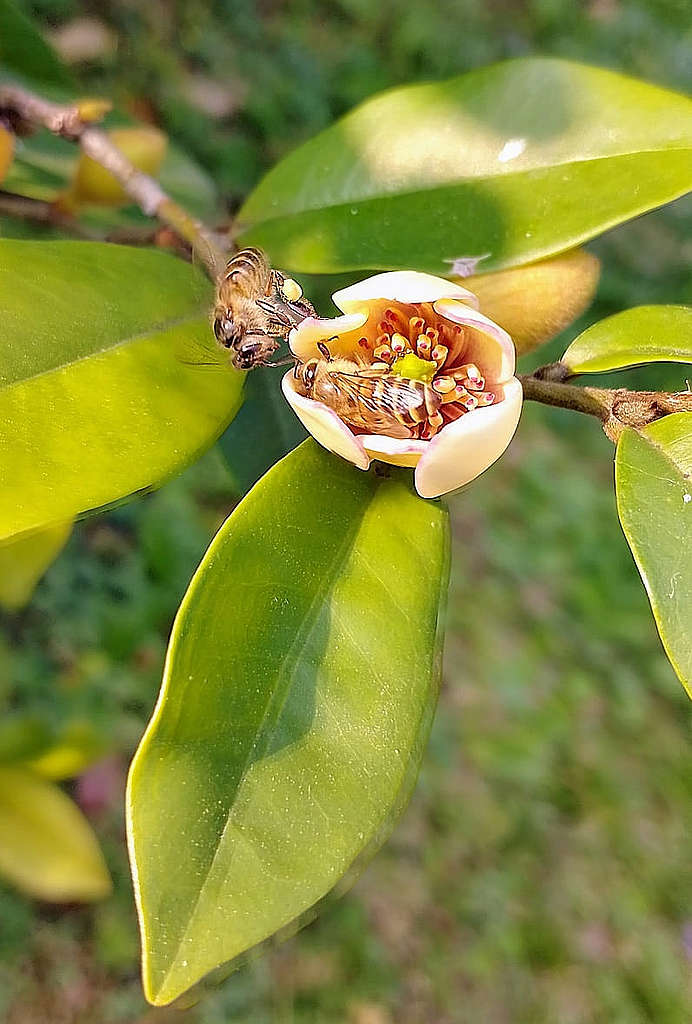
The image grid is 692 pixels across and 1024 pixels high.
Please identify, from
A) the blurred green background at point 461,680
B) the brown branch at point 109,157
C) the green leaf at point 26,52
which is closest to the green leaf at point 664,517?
the brown branch at point 109,157

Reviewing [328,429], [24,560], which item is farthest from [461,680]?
[328,429]

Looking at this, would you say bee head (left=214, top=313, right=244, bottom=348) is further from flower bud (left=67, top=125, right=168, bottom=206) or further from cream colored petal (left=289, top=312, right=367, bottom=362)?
flower bud (left=67, top=125, right=168, bottom=206)

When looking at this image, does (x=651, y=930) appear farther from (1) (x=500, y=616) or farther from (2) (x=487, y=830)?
(1) (x=500, y=616)

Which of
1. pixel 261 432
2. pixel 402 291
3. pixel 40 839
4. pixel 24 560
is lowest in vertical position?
pixel 40 839

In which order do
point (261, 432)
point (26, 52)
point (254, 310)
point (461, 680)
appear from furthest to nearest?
point (461, 680), point (26, 52), point (261, 432), point (254, 310)

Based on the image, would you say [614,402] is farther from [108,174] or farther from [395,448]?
[108,174]

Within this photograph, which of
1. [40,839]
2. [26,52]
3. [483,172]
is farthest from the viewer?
[40,839]

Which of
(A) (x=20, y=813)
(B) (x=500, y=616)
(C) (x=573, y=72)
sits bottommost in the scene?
(B) (x=500, y=616)

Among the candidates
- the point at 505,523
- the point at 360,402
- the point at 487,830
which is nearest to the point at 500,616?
the point at 505,523
